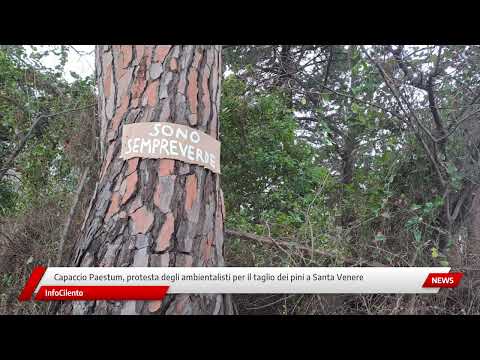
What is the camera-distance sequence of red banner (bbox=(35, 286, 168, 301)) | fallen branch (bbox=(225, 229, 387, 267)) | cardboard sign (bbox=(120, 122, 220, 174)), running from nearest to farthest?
1. red banner (bbox=(35, 286, 168, 301))
2. cardboard sign (bbox=(120, 122, 220, 174))
3. fallen branch (bbox=(225, 229, 387, 267))

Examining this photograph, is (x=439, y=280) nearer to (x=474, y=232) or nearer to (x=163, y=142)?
(x=474, y=232)

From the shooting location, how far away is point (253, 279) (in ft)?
5.89

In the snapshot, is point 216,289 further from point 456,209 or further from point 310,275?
point 456,209

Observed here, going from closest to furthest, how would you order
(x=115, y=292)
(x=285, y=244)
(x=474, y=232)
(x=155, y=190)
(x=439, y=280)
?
(x=115, y=292) < (x=155, y=190) < (x=439, y=280) < (x=285, y=244) < (x=474, y=232)

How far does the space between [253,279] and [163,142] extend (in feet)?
2.21

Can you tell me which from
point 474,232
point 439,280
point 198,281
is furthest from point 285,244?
point 474,232

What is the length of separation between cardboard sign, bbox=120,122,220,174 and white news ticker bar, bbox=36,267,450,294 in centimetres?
46

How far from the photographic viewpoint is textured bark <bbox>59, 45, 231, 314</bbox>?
169cm

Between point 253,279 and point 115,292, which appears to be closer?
point 115,292

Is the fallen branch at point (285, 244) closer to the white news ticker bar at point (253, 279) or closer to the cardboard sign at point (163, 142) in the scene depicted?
the white news ticker bar at point (253, 279)

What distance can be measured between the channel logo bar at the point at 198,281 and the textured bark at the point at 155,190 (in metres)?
0.04

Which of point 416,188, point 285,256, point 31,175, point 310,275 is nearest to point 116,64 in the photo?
point 310,275

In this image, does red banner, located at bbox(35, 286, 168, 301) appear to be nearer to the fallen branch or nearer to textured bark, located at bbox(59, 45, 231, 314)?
textured bark, located at bbox(59, 45, 231, 314)

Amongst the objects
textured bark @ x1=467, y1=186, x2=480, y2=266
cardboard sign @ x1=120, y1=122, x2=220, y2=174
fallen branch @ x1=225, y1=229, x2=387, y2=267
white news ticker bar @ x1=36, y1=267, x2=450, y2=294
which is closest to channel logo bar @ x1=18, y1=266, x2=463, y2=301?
white news ticker bar @ x1=36, y1=267, x2=450, y2=294
